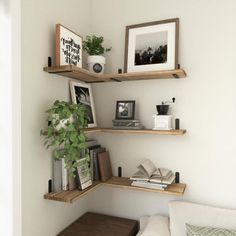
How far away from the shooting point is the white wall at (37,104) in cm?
143

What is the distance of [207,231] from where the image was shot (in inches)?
58.4

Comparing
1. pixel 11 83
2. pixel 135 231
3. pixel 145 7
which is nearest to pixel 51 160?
pixel 11 83

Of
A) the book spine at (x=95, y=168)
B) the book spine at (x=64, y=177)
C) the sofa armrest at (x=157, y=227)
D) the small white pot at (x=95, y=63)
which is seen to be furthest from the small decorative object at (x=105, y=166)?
the small white pot at (x=95, y=63)

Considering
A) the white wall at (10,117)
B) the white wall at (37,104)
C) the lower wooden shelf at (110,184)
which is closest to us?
the white wall at (10,117)

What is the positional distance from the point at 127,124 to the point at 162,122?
30 centimetres

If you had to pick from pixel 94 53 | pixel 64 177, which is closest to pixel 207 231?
pixel 64 177

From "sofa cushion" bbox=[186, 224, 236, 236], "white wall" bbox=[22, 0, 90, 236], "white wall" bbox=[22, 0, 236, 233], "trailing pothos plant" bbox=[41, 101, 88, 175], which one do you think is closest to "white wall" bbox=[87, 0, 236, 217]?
"white wall" bbox=[22, 0, 236, 233]

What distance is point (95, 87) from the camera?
7.18ft

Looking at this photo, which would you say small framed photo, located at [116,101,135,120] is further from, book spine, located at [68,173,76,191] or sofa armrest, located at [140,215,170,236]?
sofa armrest, located at [140,215,170,236]

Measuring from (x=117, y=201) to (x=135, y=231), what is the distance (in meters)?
0.30

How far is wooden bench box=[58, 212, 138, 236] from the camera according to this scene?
1.77 metres

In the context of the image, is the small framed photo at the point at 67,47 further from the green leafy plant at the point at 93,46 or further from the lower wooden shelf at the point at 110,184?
the lower wooden shelf at the point at 110,184

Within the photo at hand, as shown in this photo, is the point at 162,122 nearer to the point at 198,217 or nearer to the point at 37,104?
the point at 198,217

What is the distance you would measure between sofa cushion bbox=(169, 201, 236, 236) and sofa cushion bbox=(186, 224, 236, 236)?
0.29 ft
